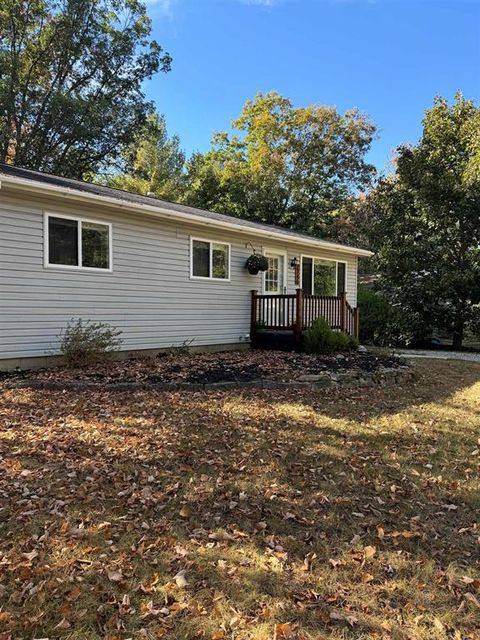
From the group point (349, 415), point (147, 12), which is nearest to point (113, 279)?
point (349, 415)

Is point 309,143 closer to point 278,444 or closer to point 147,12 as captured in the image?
point 147,12

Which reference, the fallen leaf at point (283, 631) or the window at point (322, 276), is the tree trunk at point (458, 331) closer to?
the window at point (322, 276)

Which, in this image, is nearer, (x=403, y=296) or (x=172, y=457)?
(x=172, y=457)

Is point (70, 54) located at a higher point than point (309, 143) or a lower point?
higher

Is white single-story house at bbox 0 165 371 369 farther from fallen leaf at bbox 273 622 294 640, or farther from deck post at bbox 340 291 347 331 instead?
fallen leaf at bbox 273 622 294 640

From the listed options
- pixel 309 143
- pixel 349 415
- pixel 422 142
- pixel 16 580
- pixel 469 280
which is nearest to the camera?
pixel 16 580

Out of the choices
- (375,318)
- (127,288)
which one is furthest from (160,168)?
(127,288)

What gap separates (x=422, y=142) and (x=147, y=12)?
1535 cm

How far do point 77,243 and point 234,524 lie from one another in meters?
6.27

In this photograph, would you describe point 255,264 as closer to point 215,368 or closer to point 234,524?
point 215,368

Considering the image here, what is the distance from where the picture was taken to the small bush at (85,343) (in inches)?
298

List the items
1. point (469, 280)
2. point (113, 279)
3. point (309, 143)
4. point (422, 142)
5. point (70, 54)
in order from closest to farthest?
point (113, 279), point (469, 280), point (422, 142), point (70, 54), point (309, 143)

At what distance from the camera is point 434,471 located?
13.2 ft

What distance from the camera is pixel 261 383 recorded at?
689 centimetres
